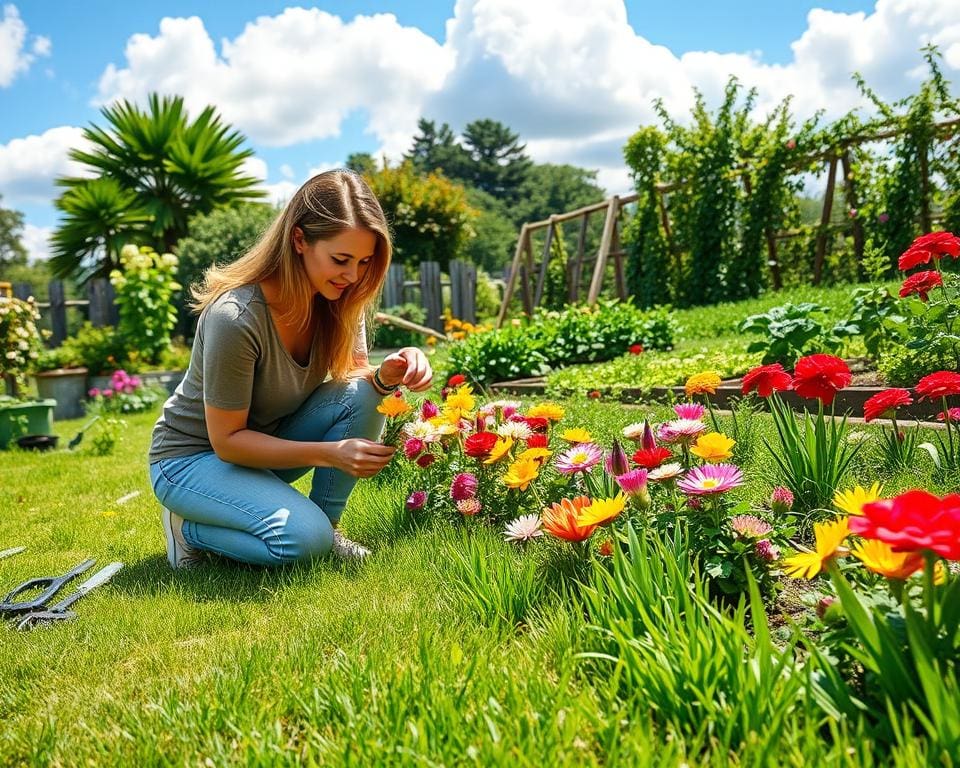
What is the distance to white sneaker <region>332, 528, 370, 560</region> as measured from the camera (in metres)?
2.31

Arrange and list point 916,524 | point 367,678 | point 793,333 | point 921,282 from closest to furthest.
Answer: point 916,524 < point 367,678 < point 921,282 < point 793,333

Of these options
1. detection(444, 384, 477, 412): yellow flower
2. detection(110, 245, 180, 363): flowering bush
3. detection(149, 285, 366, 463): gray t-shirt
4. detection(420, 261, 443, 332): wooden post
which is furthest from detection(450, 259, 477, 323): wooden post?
detection(444, 384, 477, 412): yellow flower

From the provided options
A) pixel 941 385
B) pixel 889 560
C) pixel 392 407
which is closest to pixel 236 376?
pixel 392 407

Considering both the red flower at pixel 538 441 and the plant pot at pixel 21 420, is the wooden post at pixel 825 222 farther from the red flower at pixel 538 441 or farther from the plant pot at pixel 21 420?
the plant pot at pixel 21 420

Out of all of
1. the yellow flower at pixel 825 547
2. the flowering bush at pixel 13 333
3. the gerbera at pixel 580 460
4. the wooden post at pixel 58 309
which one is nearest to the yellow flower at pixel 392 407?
the gerbera at pixel 580 460

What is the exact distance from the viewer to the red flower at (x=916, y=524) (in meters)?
0.84

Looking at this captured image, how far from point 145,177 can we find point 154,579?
15.4 meters

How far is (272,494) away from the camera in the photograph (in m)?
2.36

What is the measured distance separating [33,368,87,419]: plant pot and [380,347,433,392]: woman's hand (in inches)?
288

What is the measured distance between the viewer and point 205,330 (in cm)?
232

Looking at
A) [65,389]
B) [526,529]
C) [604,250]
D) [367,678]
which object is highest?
[604,250]

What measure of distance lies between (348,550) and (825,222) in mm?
8002

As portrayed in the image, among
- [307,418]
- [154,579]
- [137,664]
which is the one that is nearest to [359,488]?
[307,418]

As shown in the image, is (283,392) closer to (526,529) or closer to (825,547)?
(526,529)
